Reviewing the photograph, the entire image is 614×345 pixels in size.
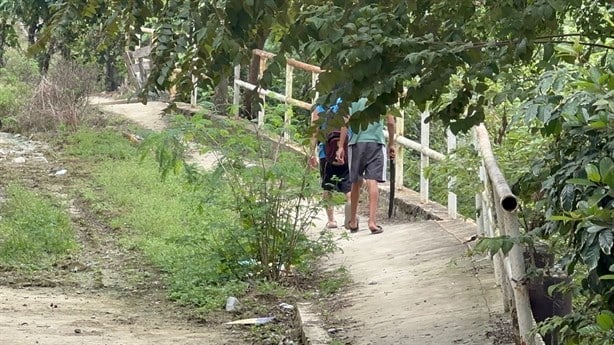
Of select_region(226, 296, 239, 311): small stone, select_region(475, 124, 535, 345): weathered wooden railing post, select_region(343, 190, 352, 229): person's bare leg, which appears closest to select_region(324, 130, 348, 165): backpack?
select_region(343, 190, 352, 229): person's bare leg

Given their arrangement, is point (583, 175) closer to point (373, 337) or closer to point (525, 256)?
point (525, 256)

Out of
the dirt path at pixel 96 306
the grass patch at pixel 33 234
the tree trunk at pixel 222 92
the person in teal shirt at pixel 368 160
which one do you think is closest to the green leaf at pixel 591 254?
the tree trunk at pixel 222 92

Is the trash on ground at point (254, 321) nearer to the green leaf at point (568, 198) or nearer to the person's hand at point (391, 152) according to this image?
the person's hand at point (391, 152)

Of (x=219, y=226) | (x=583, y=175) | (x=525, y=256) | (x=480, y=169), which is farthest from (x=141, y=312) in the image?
(x=583, y=175)

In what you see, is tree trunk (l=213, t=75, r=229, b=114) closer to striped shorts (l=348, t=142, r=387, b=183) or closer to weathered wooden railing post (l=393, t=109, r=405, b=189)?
striped shorts (l=348, t=142, r=387, b=183)

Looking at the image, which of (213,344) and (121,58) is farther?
(121,58)

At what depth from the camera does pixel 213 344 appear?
8.10 metres

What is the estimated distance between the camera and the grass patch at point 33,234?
441 inches

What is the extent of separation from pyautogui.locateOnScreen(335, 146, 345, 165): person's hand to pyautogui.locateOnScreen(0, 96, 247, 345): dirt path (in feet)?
6.61

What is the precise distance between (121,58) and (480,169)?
19.2 m

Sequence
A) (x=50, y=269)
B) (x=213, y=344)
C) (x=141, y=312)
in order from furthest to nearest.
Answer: (x=50, y=269) → (x=141, y=312) → (x=213, y=344)

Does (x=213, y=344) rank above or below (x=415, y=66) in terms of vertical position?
below

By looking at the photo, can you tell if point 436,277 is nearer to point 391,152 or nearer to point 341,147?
point 341,147

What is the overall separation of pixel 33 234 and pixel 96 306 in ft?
8.79
